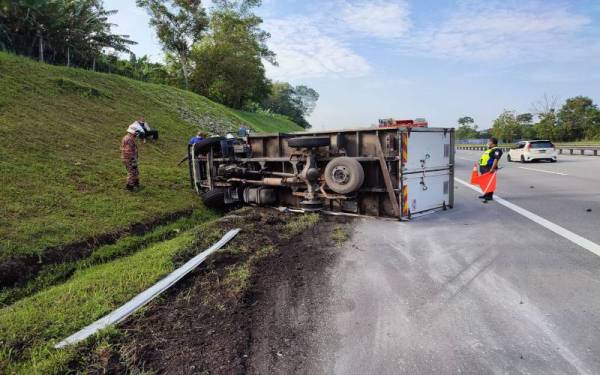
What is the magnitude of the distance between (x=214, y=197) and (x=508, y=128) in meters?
68.8

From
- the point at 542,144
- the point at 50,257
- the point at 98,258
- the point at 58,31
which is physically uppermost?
the point at 58,31

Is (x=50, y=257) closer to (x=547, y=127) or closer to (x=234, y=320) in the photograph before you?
(x=234, y=320)

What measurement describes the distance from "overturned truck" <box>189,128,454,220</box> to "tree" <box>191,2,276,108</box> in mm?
32452

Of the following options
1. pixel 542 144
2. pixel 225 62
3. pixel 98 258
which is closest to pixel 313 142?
pixel 98 258

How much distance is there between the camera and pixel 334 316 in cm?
328

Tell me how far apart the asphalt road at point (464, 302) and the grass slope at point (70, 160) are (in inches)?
181

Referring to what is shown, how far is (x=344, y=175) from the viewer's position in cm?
680

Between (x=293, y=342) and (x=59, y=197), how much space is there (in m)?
6.34

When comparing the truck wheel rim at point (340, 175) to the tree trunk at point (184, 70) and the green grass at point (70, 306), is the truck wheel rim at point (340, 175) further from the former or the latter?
the tree trunk at point (184, 70)

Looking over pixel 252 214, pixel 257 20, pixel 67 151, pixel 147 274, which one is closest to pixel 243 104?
pixel 257 20

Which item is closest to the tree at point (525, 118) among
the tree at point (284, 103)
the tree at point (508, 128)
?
the tree at point (508, 128)

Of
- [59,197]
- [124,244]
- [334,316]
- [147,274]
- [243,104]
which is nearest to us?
[334,316]

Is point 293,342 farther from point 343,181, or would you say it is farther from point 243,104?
point 243,104

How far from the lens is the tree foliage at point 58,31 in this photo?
2216 cm
